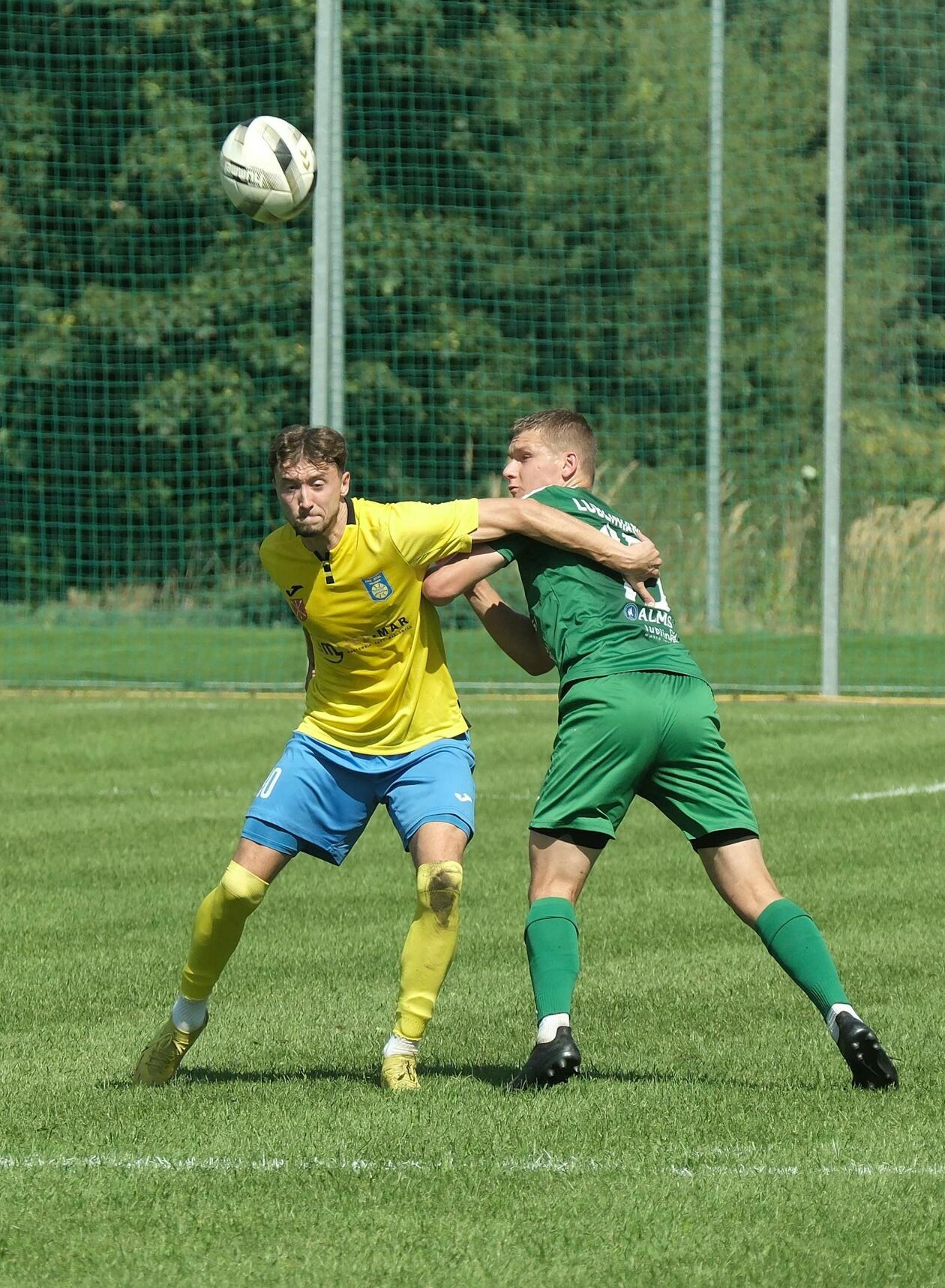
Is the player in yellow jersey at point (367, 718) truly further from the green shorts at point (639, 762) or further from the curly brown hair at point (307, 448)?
the green shorts at point (639, 762)

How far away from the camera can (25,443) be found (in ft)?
81.1

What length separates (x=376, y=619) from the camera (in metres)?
5.73

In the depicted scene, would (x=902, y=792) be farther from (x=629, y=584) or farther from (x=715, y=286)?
(x=715, y=286)

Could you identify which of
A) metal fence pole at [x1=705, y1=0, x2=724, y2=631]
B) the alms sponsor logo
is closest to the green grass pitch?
the alms sponsor logo

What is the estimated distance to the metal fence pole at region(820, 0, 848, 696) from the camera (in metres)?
16.7

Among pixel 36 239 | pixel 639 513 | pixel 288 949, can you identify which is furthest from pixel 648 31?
pixel 288 949

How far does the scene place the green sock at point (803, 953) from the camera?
5332 mm

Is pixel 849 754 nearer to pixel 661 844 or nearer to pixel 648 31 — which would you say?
pixel 661 844

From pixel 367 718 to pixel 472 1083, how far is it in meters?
1.05

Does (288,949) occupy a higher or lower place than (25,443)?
lower

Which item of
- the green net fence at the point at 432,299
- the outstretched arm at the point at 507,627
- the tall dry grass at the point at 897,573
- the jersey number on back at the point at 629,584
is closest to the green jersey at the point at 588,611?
the jersey number on back at the point at 629,584

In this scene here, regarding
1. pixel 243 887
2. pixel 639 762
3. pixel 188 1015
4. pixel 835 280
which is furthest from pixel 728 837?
pixel 835 280

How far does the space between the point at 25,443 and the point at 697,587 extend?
29.8ft

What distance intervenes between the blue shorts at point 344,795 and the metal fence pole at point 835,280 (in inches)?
452
